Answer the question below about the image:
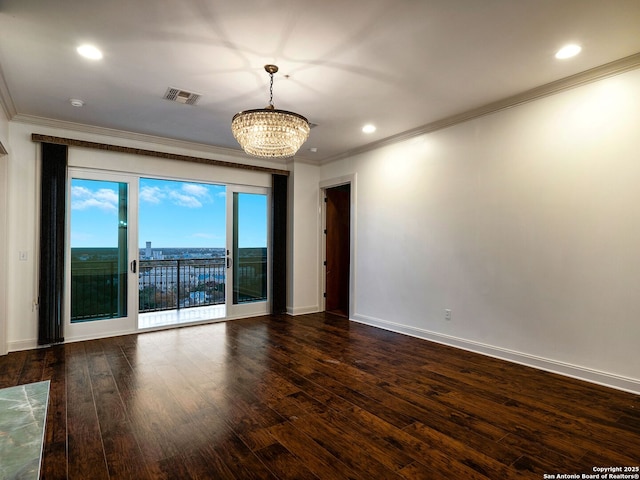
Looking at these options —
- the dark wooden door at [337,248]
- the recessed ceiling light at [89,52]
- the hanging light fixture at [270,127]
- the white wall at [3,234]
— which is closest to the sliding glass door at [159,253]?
the white wall at [3,234]

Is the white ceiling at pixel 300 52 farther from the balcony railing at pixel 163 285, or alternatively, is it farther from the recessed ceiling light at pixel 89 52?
the balcony railing at pixel 163 285

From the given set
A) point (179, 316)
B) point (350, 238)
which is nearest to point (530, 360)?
point (350, 238)

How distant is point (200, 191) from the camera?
22.8 ft

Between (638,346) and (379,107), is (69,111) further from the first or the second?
(638,346)

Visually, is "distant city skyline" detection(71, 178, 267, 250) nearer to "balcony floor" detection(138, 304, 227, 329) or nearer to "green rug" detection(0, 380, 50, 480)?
"balcony floor" detection(138, 304, 227, 329)

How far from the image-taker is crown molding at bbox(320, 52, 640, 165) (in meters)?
2.90

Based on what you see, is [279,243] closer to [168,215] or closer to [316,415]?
[168,215]

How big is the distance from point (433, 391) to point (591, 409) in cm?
116

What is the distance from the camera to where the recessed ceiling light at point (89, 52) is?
268 cm

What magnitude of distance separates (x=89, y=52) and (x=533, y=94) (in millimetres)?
4173

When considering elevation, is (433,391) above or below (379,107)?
below

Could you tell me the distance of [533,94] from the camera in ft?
11.3

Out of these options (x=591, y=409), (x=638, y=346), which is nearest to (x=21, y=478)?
(x=591, y=409)

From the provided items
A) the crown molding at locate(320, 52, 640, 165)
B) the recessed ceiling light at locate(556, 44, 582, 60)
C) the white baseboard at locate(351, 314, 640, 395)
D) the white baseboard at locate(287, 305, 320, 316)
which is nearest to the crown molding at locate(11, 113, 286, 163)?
the crown molding at locate(320, 52, 640, 165)
